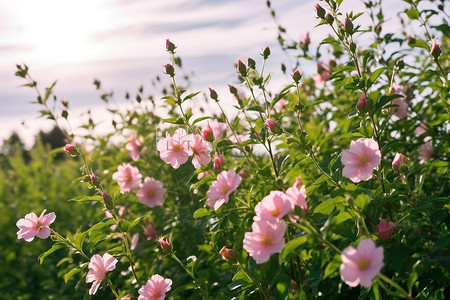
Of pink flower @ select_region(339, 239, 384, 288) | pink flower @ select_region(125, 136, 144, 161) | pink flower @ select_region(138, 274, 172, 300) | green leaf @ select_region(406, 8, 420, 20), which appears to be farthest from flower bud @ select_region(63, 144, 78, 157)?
green leaf @ select_region(406, 8, 420, 20)

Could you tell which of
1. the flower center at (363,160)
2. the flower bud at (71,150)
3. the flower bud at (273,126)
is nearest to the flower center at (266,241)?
the flower center at (363,160)

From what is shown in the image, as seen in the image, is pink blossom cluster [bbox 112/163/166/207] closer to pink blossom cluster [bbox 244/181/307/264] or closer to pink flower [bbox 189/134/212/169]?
pink flower [bbox 189/134/212/169]

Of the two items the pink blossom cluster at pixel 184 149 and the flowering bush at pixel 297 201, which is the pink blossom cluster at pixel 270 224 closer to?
the flowering bush at pixel 297 201

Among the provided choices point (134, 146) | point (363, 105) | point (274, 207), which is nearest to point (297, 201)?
point (274, 207)

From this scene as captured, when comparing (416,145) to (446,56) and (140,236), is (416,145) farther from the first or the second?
(140,236)

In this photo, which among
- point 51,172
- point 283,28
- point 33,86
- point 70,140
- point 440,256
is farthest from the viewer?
point 51,172

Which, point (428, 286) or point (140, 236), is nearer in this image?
point (428, 286)

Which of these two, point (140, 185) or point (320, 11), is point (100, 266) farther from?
point (320, 11)

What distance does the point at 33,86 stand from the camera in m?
2.49

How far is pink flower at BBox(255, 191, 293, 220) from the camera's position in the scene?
3.64 ft

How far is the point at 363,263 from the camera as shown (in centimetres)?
98

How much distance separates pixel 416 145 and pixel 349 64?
0.82 metres

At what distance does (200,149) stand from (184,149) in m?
0.05

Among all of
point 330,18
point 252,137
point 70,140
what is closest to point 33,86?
point 70,140
